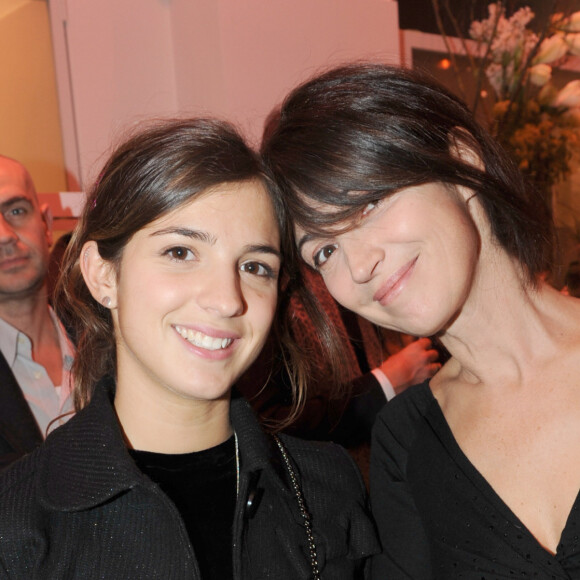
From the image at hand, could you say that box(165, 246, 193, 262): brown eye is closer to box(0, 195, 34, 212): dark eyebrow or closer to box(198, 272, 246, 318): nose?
box(198, 272, 246, 318): nose

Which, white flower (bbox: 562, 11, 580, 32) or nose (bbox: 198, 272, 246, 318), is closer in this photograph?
nose (bbox: 198, 272, 246, 318)

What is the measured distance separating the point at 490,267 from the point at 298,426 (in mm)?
827

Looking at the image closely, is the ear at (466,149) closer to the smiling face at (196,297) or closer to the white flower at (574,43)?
the smiling face at (196,297)

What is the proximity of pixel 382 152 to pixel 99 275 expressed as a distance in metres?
0.59

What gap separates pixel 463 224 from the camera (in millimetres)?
1483

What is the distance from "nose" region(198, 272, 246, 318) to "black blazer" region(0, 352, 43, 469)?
1.06 m

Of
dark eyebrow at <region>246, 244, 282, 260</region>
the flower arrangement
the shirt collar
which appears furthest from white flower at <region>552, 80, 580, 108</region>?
the shirt collar

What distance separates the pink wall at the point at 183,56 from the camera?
2910 mm

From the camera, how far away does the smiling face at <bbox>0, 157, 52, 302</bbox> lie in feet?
8.45

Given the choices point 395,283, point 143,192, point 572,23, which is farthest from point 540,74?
point 143,192

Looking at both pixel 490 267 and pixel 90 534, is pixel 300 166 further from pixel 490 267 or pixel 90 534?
pixel 90 534

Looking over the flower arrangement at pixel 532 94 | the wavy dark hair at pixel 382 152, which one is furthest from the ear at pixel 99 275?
the flower arrangement at pixel 532 94

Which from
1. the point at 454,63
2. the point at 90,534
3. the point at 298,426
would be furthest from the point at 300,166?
the point at 454,63

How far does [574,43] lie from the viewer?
266 centimetres
